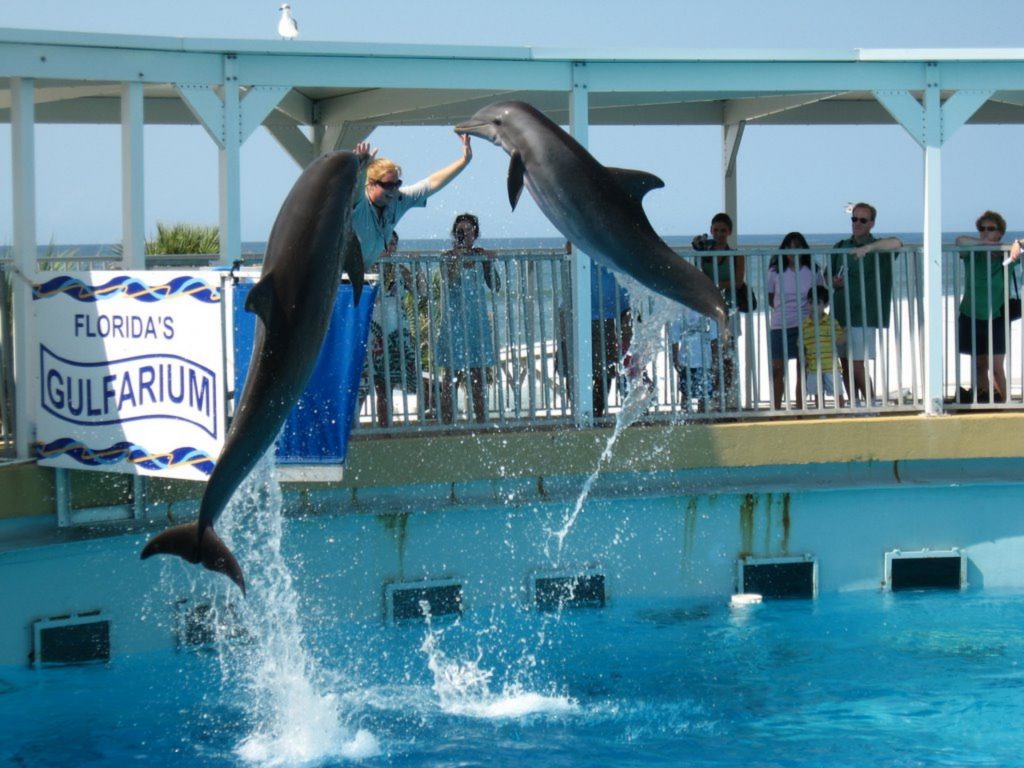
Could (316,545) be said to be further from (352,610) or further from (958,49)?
(958,49)

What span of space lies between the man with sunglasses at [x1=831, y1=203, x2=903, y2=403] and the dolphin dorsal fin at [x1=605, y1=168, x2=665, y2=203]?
6.07 meters

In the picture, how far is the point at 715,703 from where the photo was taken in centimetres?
970

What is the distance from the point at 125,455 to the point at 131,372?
22.7 inches

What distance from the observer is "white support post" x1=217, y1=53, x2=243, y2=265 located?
11.3 meters

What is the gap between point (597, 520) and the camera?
39.4ft

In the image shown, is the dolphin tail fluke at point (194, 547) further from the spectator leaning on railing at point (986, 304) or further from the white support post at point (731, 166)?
the white support post at point (731, 166)

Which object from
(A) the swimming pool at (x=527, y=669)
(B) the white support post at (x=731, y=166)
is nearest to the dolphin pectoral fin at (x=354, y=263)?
(A) the swimming pool at (x=527, y=669)

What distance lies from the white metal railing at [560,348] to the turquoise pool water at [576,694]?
168cm

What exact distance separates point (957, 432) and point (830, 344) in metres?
1.26

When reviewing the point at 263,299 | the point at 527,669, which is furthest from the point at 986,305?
the point at 263,299

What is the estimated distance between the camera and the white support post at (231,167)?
11.3m

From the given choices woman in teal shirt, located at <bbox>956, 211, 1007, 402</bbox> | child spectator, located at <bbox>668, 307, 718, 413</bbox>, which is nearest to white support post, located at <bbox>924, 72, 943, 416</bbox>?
woman in teal shirt, located at <bbox>956, 211, 1007, 402</bbox>

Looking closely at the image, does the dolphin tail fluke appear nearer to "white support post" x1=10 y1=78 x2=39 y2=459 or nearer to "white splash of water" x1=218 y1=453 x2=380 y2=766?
"white splash of water" x1=218 y1=453 x2=380 y2=766

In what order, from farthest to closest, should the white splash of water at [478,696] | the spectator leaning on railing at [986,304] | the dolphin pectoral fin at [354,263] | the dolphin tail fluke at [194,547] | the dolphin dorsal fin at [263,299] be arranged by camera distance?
the spectator leaning on railing at [986,304] < the white splash of water at [478,696] < the dolphin tail fluke at [194,547] < the dolphin pectoral fin at [354,263] < the dolphin dorsal fin at [263,299]
